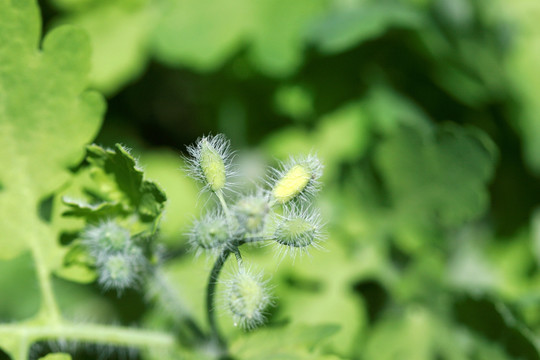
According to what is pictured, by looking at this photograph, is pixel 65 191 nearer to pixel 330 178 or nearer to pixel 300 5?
pixel 330 178

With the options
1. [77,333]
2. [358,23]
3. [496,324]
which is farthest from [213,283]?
[358,23]

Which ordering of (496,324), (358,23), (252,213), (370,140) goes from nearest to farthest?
(252,213), (496,324), (358,23), (370,140)

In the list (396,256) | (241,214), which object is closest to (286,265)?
(396,256)

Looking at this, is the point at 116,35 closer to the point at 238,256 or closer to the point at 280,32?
the point at 280,32

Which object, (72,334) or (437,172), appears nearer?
(72,334)

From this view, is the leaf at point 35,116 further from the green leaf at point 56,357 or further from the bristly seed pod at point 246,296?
the bristly seed pod at point 246,296

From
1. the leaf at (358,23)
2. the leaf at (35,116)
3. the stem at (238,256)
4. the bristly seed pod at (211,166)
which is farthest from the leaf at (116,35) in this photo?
the stem at (238,256)

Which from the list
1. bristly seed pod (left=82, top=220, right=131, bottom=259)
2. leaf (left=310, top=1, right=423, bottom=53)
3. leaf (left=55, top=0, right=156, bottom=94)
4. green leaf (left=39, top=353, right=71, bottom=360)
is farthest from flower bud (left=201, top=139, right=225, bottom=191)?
leaf (left=55, top=0, right=156, bottom=94)

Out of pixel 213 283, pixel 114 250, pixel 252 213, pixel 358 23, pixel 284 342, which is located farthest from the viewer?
pixel 358 23
